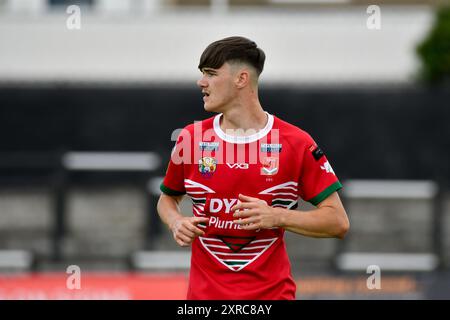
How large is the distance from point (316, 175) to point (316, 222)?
288mm

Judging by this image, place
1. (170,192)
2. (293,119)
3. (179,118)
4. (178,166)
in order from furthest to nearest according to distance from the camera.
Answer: (179,118) → (293,119) → (170,192) → (178,166)

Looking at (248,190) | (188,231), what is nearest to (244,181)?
(248,190)

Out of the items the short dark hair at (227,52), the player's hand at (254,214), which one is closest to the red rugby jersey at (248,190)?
the player's hand at (254,214)

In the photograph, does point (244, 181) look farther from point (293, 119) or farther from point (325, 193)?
point (293, 119)

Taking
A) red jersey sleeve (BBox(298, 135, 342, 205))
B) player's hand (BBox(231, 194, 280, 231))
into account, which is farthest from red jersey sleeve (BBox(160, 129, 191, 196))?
red jersey sleeve (BBox(298, 135, 342, 205))

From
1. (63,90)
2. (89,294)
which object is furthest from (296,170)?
(63,90)

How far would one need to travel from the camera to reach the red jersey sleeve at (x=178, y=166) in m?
6.13

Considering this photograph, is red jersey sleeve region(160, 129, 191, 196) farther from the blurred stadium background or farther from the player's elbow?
the blurred stadium background

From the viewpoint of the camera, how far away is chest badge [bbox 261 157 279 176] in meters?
5.93

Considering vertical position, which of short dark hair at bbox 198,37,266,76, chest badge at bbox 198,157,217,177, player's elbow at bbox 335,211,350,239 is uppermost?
short dark hair at bbox 198,37,266,76

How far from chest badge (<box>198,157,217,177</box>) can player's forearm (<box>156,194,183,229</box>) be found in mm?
310

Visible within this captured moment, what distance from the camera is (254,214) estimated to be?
564 centimetres

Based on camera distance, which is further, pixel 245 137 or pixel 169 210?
pixel 169 210

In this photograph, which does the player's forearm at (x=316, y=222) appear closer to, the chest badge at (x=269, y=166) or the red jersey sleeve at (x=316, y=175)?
the red jersey sleeve at (x=316, y=175)
